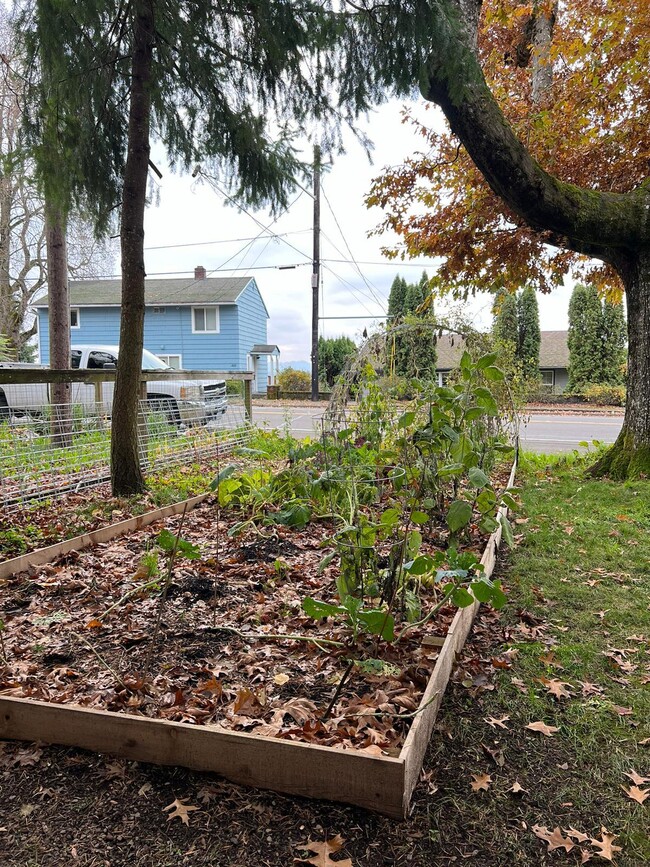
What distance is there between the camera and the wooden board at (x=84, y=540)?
336 cm

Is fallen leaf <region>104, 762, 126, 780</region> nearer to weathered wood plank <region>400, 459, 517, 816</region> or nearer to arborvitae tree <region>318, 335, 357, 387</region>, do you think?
weathered wood plank <region>400, 459, 517, 816</region>

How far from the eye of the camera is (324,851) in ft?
4.89

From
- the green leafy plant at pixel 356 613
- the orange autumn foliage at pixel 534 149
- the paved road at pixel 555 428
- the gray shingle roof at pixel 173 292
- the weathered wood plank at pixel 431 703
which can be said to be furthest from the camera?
the gray shingle roof at pixel 173 292

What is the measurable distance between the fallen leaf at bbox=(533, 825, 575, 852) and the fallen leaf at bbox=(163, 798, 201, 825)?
100cm

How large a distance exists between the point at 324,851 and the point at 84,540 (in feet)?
9.53

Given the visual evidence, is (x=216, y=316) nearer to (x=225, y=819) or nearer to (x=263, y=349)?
(x=263, y=349)

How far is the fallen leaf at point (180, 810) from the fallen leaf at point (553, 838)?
997 mm

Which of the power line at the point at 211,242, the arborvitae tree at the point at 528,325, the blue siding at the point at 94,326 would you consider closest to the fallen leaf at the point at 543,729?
the power line at the point at 211,242

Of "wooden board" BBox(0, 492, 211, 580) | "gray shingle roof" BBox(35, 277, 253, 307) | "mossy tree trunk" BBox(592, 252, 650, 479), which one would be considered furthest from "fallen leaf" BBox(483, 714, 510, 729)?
"gray shingle roof" BBox(35, 277, 253, 307)

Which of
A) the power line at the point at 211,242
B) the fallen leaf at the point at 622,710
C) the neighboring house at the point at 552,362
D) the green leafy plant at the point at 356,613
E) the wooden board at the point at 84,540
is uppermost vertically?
the power line at the point at 211,242

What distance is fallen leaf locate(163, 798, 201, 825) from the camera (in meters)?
1.61

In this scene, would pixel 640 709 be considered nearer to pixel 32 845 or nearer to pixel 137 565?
pixel 32 845

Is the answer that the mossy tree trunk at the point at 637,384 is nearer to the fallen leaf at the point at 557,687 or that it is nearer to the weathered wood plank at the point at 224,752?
the fallen leaf at the point at 557,687

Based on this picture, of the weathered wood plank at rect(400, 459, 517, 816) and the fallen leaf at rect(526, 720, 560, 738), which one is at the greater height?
the weathered wood plank at rect(400, 459, 517, 816)
